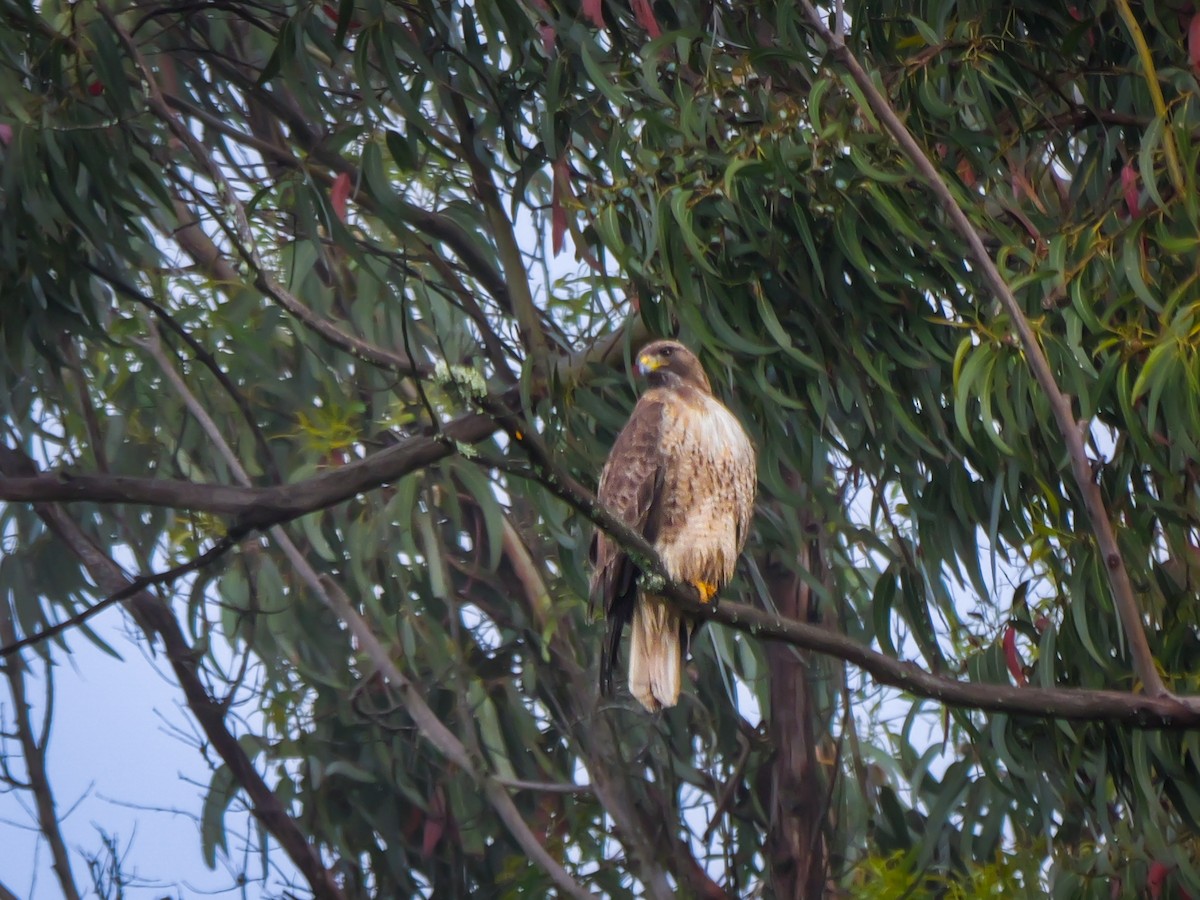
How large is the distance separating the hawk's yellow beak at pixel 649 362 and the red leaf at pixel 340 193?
2.26 feet

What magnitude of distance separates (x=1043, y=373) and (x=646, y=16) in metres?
1.13

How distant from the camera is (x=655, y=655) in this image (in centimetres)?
236

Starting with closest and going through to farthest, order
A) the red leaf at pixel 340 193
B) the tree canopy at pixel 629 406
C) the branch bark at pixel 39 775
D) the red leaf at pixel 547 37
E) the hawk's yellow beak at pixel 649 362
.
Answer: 1. the tree canopy at pixel 629 406
2. the hawk's yellow beak at pixel 649 362
3. the red leaf at pixel 547 37
4. the red leaf at pixel 340 193
5. the branch bark at pixel 39 775

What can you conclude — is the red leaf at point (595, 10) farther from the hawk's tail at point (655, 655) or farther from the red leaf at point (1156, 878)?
the red leaf at point (1156, 878)

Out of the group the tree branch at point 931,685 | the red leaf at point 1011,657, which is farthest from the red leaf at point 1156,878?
the tree branch at point 931,685

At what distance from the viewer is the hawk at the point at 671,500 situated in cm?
237

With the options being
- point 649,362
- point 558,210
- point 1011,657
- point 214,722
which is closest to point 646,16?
point 558,210

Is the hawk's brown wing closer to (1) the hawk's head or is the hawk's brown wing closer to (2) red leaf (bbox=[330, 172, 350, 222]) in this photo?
(1) the hawk's head

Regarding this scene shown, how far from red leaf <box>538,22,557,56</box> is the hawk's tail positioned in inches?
41.1

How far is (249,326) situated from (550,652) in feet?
3.39

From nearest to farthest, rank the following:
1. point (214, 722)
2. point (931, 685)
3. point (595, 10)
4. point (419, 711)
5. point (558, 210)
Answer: point (931, 685) < point (595, 10) < point (558, 210) < point (419, 711) < point (214, 722)

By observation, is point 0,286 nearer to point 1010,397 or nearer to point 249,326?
point 249,326

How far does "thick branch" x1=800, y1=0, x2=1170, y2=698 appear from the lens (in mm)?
1804

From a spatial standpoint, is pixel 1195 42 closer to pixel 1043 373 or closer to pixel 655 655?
pixel 1043 373
